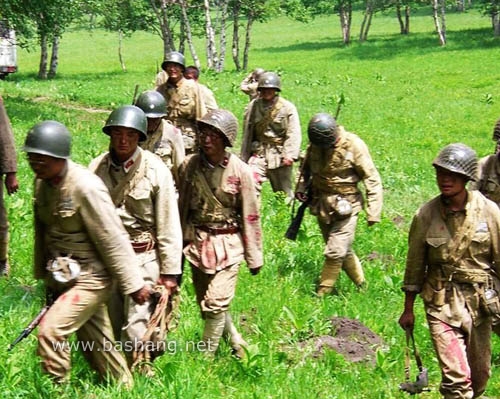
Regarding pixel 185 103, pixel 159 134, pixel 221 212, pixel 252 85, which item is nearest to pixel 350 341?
pixel 221 212

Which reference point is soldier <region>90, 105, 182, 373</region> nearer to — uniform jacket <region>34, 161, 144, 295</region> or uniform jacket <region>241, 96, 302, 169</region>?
uniform jacket <region>34, 161, 144, 295</region>

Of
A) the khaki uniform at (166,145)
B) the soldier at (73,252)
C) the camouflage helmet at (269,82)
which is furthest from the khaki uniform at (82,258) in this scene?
the camouflage helmet at (269,82)

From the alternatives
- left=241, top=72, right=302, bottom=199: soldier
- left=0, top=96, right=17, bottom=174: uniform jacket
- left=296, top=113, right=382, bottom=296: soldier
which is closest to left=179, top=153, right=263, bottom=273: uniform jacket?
left=296, top=113, right=382, bottom=296: soldier

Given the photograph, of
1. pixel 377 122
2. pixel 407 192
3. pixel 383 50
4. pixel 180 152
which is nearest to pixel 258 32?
pixel 383 50

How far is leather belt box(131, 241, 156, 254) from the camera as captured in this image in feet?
19.3

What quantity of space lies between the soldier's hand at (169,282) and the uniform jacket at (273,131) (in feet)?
18.2

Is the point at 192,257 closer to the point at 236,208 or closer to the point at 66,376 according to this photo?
the point at 236,208

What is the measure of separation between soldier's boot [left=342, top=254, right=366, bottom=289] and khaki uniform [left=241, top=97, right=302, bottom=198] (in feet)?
7.47

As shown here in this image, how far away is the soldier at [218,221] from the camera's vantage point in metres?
6.48

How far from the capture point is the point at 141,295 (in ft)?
17.8

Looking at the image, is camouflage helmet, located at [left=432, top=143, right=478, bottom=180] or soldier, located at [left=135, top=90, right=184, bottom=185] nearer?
camouflage helmet, located at [left=432, top=143, right=478, bottom=180]

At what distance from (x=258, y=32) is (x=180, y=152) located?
68.7 meters

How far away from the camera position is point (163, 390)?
561cm

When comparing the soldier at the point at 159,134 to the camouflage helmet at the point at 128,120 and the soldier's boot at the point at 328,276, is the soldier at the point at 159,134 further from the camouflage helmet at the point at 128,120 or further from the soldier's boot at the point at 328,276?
the camouflage helmet at the point at 128,120
